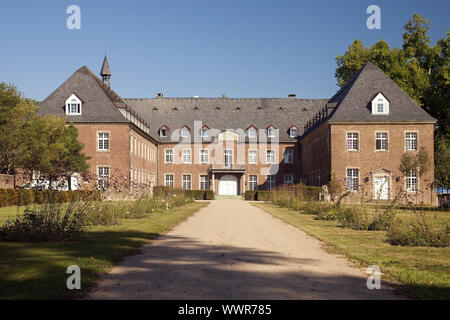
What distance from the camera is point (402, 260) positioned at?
853 cm

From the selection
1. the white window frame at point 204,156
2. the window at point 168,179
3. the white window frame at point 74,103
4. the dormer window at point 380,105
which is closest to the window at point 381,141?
the dormer window at point 380,105

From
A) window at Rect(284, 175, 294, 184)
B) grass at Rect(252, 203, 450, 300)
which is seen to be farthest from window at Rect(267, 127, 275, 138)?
grass at Rect(252, 203, 450, 300)

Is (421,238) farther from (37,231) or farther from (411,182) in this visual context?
(411,182)

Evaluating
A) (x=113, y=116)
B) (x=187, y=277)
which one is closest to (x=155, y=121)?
(x=113, y=116)

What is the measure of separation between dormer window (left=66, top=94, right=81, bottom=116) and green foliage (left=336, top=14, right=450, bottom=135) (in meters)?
25.7

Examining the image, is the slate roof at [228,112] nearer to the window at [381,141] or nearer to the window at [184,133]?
the window at [184,133]

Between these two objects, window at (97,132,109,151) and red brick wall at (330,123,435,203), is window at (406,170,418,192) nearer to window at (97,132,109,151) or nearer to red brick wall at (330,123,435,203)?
red brick wall at (330,123,435,203)

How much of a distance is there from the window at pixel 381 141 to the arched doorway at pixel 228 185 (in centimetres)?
1913

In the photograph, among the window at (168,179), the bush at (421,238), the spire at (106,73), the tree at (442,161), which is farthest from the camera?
the window at (168,179)

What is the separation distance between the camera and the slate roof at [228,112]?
186 ft

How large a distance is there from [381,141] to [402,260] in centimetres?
3284

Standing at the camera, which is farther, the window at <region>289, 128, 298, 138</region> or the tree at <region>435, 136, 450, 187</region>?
the window at <region>289, 128, 298, 138</region>

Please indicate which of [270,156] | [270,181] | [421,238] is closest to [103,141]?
[270,156]

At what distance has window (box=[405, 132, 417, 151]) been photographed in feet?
130
